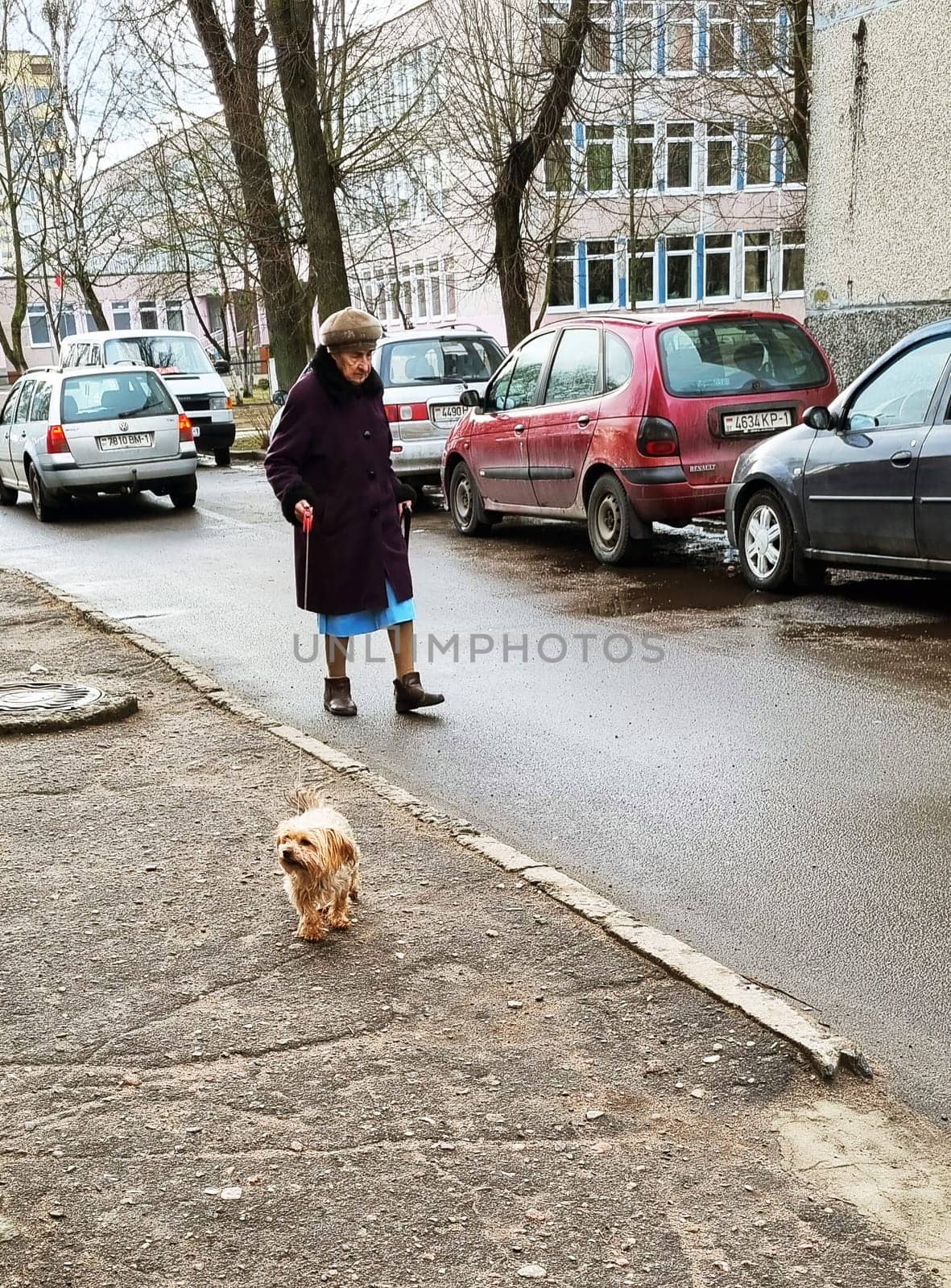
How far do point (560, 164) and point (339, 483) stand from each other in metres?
19.1

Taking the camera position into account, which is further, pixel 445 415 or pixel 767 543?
pixel 445 415

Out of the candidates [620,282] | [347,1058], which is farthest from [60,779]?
[620,282]

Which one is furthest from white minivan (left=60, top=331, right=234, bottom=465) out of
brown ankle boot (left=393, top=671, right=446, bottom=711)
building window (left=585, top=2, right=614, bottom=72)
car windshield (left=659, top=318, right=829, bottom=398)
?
brown ankle boot (left=393, top=671, right=446, bottom=711)

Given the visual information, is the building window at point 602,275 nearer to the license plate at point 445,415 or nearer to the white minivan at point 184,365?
the white minivan at point 184,365

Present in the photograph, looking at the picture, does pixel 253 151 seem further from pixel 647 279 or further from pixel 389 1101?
pixel 647 279

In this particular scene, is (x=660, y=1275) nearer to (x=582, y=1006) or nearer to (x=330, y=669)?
(x=582, y=1006)

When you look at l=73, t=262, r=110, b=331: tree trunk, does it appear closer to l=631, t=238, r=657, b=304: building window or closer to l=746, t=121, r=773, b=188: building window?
l=631, t=238, r=657, b=304: building window

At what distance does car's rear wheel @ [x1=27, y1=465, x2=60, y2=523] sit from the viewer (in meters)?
17.9

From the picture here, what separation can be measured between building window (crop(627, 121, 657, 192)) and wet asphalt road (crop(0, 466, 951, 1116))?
2209 cm

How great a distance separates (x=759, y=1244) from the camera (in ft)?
9.56

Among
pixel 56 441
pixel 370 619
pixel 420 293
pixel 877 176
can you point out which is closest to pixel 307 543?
pixel 370 619

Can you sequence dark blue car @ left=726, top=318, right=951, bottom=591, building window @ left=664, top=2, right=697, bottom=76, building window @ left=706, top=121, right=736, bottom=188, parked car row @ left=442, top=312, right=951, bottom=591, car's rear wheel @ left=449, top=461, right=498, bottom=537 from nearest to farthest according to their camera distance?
dark blue car @ left=726, top=318, right=951, bottom=591 < parked car row @ left=442, top=312, right=951, bottom=591 < car's rear wheel @ left=449, top=461, right=498, bottom=537 < building window @ left=706, top=121, right=736, bottom=188 < building window @ left=664, top=2, right=697, bottom=76

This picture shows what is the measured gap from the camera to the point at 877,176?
15469mm

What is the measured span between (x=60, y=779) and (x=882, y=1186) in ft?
14.4
